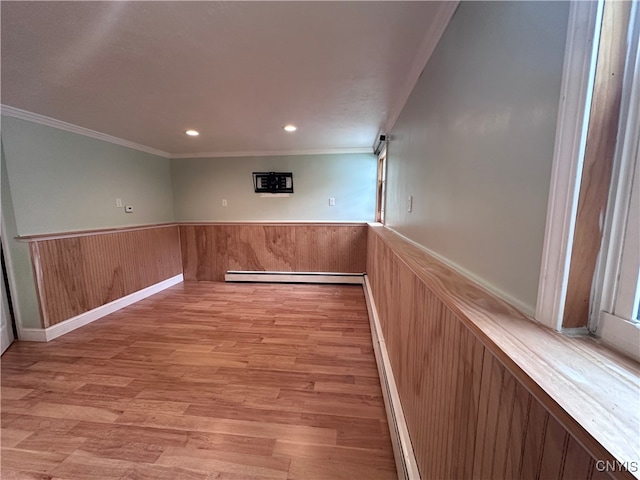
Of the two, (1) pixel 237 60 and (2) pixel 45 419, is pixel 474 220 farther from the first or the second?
(2) pixel 45 419

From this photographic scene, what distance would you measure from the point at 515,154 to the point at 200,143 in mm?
3732

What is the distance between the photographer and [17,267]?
2.18 meters

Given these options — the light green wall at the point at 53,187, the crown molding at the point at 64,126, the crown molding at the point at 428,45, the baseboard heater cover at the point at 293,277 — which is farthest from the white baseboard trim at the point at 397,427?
the crown molding at the point at 64,126

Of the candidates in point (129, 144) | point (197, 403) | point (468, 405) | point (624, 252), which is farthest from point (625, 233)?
point (129, 144)

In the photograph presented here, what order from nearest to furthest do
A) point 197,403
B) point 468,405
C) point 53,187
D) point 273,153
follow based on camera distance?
point 468,405 → point 197,403 → point 53,187 → point 273,153

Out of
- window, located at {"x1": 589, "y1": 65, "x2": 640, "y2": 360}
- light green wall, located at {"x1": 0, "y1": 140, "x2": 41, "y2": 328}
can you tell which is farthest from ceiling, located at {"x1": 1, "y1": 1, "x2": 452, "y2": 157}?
window, located at {"x1": 589, "y1": 65, "x2": 640, "y2": 360}

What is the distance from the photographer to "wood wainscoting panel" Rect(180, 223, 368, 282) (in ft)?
12.6

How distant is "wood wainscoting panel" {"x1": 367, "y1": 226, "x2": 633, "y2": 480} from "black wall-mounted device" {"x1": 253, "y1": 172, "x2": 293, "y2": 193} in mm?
3094

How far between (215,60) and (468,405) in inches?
76.5

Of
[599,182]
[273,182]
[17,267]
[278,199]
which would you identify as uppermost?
[273,182]

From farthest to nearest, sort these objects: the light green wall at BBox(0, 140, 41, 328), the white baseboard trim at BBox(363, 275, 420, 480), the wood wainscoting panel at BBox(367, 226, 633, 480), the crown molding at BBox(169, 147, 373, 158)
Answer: the crown molding at BBox(169, 147, 373, 158) < the light green wall at BBox(0, 140, 41, 328) < the white baseboard trim at BBox(363, 275, 420, 480) < the wood wainscoting panel at BBox(367, 226, 633, 480)

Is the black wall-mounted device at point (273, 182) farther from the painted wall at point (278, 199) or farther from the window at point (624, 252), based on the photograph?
the window at point (624, 252)

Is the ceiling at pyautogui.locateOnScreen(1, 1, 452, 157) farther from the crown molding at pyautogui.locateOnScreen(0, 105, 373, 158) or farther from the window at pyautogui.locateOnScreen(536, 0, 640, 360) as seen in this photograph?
the window at pyautogui.locateOnScreen(536, 0, 640, 360)

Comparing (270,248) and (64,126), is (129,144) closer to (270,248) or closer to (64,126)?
(64,126)
